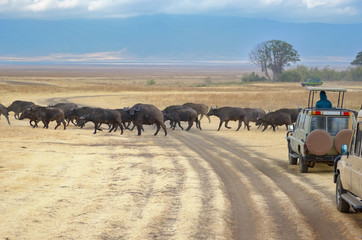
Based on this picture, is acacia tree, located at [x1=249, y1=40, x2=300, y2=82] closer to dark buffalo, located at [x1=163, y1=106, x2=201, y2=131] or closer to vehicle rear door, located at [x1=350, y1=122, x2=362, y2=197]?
dark buffalo, located at [x1=163, y1=106, x2=201, y2=131]

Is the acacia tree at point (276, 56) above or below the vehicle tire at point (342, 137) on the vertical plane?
above

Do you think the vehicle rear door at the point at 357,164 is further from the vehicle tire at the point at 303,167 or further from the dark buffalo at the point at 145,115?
the dark buffalo at the point at 145,115

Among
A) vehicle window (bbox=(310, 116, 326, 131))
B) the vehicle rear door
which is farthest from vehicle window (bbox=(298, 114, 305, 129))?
the vehicle rear door

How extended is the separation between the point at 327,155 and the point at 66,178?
6792 mm

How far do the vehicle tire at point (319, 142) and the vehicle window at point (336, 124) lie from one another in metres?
0.68

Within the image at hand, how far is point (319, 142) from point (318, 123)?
30.5 inches

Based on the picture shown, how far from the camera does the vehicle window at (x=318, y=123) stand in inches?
655

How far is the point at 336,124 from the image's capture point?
54.5 feet

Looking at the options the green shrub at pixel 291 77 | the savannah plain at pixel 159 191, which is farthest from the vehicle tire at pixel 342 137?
the green shrub at pixel 291 77

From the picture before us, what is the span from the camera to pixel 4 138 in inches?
965

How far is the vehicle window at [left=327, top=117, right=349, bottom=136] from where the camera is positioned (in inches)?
654

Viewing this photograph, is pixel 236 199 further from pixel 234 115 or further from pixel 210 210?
pixel 234 115

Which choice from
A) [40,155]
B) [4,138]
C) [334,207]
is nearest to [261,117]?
[4,138]

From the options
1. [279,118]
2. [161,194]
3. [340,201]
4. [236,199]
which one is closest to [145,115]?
[279,118]
